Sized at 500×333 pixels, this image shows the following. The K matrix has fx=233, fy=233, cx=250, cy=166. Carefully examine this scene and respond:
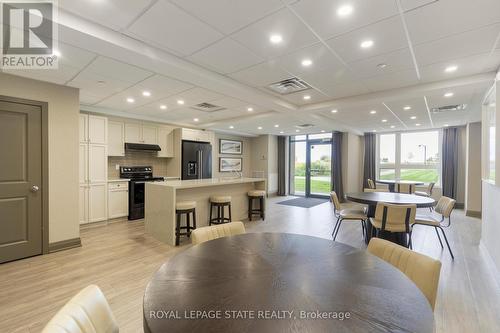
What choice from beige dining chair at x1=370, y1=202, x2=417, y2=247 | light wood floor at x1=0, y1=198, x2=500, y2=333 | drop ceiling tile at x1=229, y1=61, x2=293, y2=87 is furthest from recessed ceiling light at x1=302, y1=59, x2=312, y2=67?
light wood floor at x1=0, y1=198, x2=500, y2=333

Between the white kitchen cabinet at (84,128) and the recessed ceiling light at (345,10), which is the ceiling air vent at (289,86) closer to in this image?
the recessed ceiling light at (345,10)

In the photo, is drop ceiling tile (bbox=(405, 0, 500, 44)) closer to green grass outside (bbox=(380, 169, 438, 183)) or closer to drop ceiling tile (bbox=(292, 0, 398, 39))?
drop ceiling tile (bbox=(292, 0, 398, 39))

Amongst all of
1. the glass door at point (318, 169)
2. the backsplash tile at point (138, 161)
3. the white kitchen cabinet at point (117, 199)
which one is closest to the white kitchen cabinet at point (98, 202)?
the white kitchen cabinet at point (117, 199)

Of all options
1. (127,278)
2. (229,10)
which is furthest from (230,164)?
(229,10)

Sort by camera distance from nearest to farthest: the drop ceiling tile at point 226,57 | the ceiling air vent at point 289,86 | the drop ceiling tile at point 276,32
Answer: the drop ceiling tile at point 276,32 → the drop ceiling tile at point 226,57 → the ceiling air vent at point 289,86

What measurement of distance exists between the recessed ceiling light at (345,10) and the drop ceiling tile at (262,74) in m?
1.07

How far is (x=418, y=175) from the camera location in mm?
8055

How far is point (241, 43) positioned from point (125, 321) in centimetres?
291

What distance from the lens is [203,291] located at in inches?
41.1

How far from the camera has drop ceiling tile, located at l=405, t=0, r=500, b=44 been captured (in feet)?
6.31

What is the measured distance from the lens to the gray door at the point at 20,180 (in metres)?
3.14

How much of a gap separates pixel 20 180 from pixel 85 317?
351 centimetres

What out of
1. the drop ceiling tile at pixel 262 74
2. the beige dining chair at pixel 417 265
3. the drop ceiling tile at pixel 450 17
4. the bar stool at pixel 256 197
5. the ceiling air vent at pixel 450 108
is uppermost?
the drop ceiling tile at pixel 262 74

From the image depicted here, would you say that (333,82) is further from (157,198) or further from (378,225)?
(157,198)
